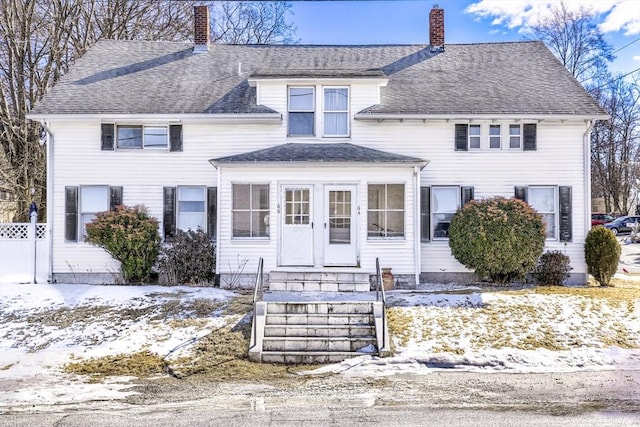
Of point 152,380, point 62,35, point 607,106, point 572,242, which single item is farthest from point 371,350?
point 607,106

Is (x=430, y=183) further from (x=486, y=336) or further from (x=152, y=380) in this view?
(x=152, y=380)

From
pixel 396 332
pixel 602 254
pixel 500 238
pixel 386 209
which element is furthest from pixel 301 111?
pixel 602 254

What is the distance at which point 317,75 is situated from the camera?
13031 millimetres

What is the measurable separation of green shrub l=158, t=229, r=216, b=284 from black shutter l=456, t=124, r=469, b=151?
23.4ft

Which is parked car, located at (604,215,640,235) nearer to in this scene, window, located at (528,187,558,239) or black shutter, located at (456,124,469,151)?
window, located at (528,187,558,239)

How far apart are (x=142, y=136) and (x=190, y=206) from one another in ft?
7.53

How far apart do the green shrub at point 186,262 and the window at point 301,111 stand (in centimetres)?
387

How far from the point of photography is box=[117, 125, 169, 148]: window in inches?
531

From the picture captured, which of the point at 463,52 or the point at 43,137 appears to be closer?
the point at 463,52

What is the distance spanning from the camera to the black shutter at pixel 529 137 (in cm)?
1334

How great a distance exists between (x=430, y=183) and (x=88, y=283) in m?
9.44

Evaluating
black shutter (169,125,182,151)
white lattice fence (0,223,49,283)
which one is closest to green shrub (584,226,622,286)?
black shutter (169,125,182,151)

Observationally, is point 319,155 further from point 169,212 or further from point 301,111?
point 169,212

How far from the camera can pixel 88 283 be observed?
13.2 m
